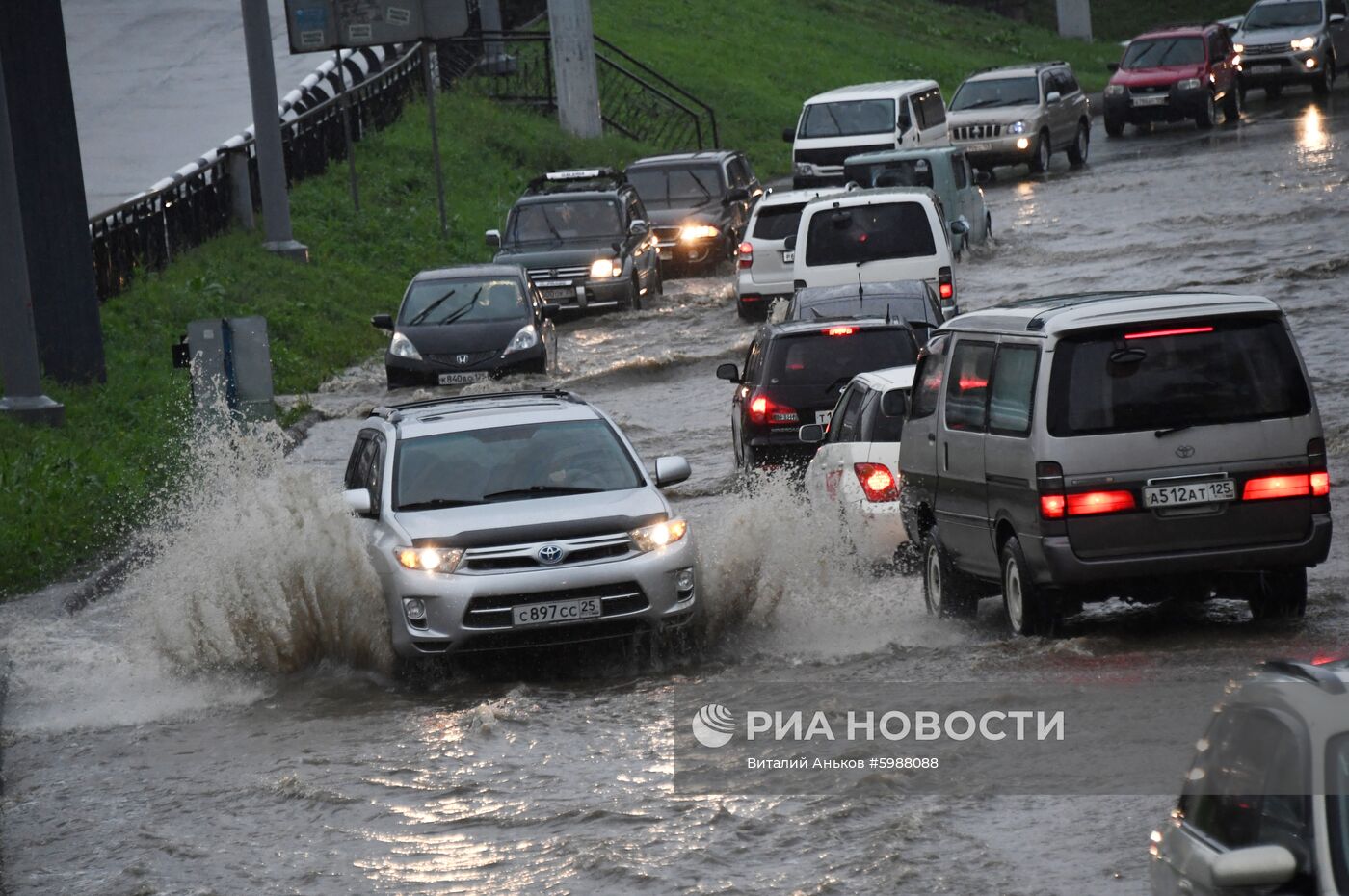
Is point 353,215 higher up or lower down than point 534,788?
higher up

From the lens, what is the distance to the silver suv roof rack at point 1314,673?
389cm

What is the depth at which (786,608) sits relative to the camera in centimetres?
1208

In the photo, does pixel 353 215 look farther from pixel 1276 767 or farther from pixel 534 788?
pixel 1276 767

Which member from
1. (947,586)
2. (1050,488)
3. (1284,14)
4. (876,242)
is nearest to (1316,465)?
(1050,488)

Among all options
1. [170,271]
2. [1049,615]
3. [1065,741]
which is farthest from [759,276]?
[1065,741]

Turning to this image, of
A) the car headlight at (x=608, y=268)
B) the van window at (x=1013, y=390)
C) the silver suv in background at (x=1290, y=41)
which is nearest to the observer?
the van window at (x=1013, y=390)

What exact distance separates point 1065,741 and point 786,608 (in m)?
3.80

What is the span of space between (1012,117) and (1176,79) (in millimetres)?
5224

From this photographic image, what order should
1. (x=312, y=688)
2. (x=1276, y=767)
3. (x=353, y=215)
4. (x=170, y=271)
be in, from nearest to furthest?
(x=1276, y=767) < (x=312, y=688) < (x=170, y=271) < (x=353, y=215)

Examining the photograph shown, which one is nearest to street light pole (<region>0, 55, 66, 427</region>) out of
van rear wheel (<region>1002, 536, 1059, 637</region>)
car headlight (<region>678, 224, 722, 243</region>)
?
van rear wheel (<region>1002, 536, 1059, 637</region>)

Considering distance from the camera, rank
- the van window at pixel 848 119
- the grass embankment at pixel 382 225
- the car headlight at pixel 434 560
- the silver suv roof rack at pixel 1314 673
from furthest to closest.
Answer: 1. the van window at pixel 848 119
2. the grass embankment at pixel 382 225
3. the car headlight at pixel 434 560
4. the silver suv roof rack at pixel 1314 673

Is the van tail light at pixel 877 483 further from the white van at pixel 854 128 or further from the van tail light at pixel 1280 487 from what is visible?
the white van at pixel 854 128

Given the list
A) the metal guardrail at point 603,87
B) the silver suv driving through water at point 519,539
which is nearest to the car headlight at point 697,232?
the metal guardrail at point 603,87

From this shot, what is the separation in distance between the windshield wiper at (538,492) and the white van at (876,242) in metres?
11.0
